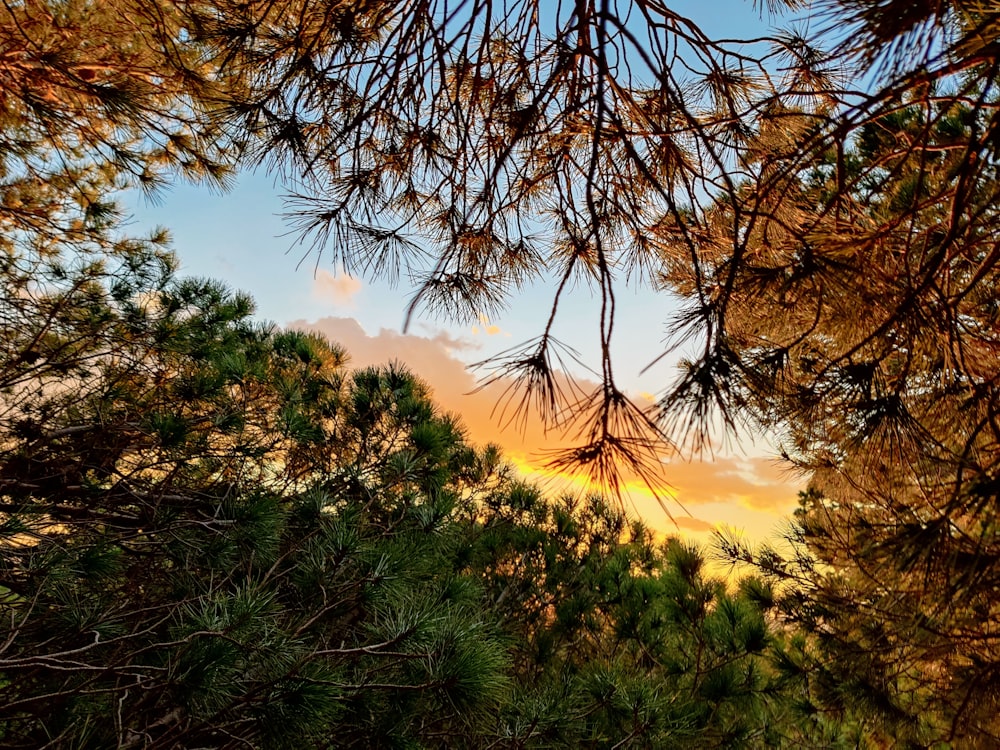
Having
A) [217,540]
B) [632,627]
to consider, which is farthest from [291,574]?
[632,627]

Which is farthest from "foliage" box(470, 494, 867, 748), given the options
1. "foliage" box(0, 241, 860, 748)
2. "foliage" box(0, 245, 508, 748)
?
"foliage" box(0, 245, 508, 748)

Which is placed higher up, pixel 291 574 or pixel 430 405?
pixel 430 405

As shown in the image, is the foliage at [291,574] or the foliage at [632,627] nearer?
the foliage at [291,574]

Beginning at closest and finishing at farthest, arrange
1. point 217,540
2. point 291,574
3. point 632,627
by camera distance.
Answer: point 217,540
point 291,574
point 632,627

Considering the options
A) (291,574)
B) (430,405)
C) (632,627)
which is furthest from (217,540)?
(632,627)

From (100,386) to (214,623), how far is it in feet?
5.03

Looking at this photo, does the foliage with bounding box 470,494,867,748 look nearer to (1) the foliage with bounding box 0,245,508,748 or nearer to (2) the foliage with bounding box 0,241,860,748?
(2) the foliage with bounding box 0,241,860,748

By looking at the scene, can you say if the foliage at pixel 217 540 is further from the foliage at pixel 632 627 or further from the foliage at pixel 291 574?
the foliage at pixel 632 627

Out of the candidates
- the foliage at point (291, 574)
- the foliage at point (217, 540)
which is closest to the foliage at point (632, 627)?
the foliage at point (291, 574)

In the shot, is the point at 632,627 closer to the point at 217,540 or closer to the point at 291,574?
the point at 291,574

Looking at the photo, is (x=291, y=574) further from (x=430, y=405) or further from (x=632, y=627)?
(x=632, y=627)

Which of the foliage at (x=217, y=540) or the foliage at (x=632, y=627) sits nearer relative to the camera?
the foliage at (x=217, y=540)

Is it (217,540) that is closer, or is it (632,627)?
(217,540)

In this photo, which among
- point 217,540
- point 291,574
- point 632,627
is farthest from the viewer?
point 632,627
